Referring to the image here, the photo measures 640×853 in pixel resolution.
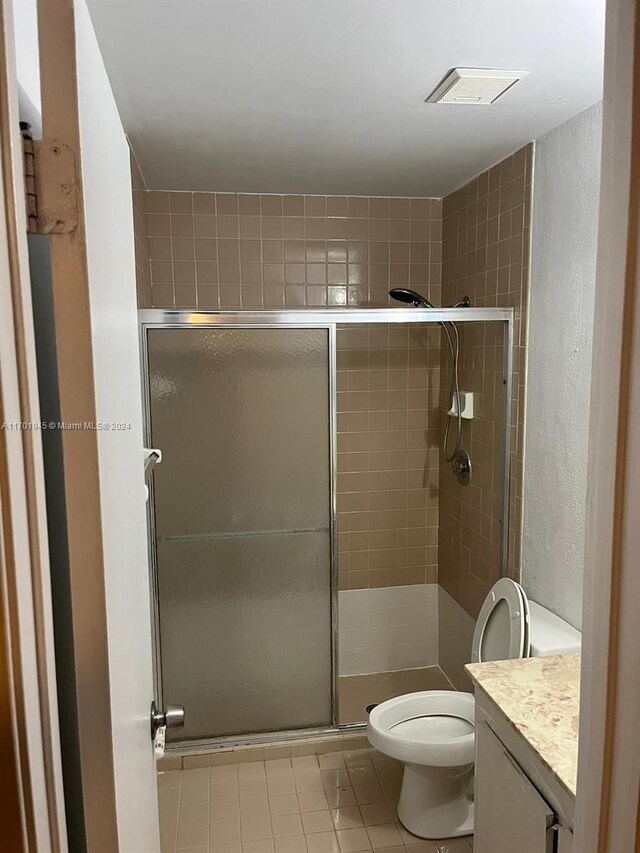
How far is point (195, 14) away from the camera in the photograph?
4.33ft

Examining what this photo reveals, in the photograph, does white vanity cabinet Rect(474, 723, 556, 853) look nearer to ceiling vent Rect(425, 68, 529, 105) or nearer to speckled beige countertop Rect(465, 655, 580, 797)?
speckled beige countertop Rect(465, 655, 580, 797)

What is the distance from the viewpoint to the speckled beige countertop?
1.32m

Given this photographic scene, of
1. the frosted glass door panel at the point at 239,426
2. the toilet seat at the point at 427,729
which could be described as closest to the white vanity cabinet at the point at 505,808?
the toilet seat at the point at 427,729

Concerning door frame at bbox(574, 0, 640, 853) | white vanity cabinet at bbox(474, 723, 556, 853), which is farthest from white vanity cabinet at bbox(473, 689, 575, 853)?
door frame at bbox(574, 0, 640, 853)

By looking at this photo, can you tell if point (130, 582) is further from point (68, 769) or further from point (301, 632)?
point (301, 632)

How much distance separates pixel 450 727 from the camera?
89.9 inches

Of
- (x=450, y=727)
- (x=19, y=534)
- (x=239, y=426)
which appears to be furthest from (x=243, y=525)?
(x=19, y=534)

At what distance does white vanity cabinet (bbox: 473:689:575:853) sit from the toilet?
0.37 metres

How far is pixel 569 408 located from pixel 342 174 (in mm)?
1382

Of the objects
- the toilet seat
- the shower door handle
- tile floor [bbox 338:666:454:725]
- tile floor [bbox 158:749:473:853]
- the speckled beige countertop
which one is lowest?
tile floor [bbox 158:749:473:853]

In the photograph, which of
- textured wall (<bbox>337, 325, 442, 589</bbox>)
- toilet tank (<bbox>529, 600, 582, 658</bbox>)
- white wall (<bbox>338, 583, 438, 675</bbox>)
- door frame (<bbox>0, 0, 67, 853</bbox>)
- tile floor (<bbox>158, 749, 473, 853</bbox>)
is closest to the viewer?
door frame (<bbox>0, 0, 67, 853</bbox>)

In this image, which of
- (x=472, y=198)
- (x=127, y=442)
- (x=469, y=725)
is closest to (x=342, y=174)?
(x=472, y=198)

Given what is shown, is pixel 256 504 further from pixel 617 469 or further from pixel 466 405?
pixel 617 469

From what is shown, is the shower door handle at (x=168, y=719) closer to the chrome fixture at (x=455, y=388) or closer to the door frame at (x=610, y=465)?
the door frame at (x=610, y=465)
